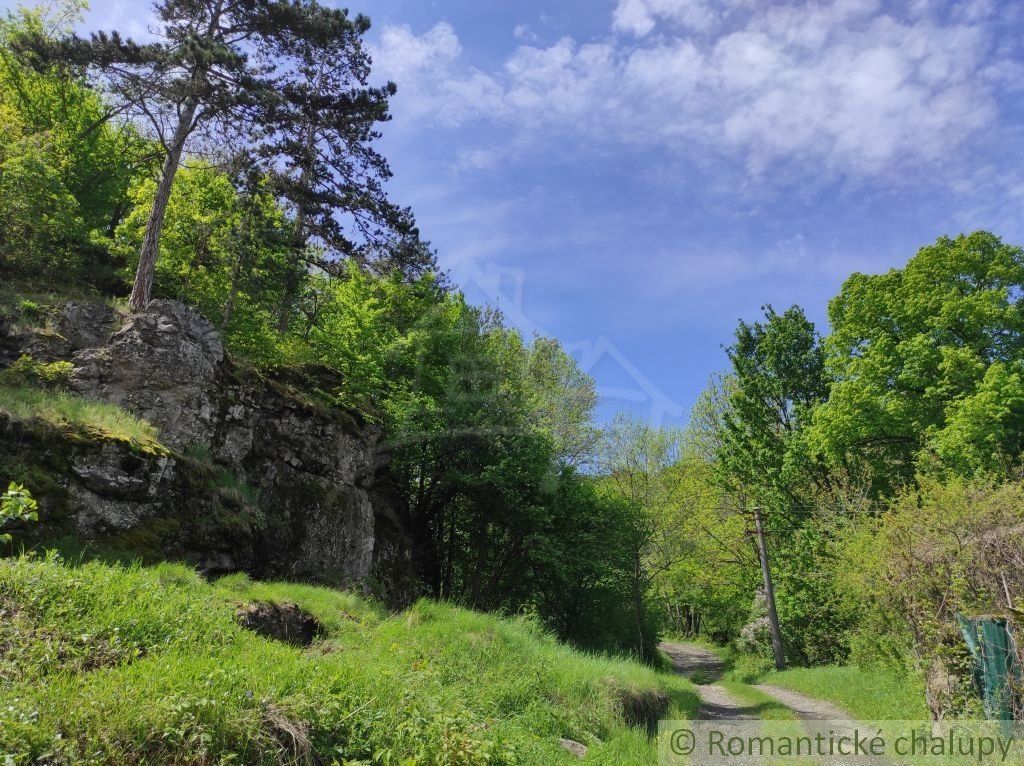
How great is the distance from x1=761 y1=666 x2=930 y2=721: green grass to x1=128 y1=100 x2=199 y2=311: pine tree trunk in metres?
17.0

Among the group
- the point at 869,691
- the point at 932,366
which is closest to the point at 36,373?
the point at 869,691

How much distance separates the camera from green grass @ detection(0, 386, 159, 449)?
785cm

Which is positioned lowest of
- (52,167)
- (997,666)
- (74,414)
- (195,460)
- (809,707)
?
(809,707)

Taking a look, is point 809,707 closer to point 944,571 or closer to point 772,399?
point 944,571

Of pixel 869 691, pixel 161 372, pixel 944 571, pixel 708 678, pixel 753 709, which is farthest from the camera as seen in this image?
Answer: pixel 708 678

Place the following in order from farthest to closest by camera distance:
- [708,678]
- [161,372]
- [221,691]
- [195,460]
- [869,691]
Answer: [708,678] < [869,691] < [161,372] < [195,460] < [221,691]

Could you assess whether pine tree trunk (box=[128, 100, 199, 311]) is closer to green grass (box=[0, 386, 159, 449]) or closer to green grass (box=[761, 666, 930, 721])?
green grass (box=[0, 386, 159, 449])

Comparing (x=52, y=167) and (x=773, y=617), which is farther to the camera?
(x=773, y=617)

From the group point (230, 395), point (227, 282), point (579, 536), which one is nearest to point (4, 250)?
point (227, 282)

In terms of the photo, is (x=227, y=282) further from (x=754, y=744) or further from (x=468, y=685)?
(x=754, y=744)

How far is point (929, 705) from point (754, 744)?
2.79 meters

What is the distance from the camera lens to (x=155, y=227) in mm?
12641

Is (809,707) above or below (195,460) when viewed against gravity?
below

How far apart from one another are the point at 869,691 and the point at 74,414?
52.8 ft
